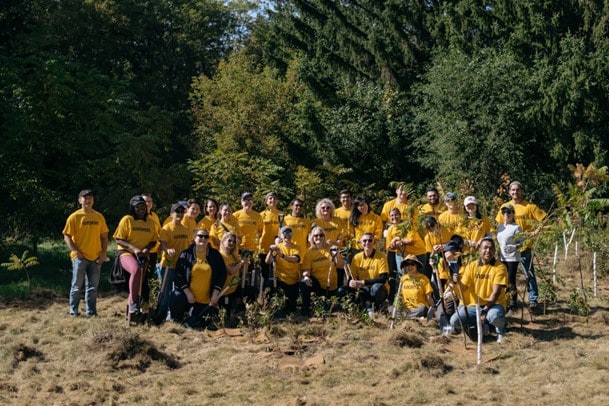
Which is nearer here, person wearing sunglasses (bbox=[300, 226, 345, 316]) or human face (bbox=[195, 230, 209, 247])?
human face (bbox=[195, 230, 209, 247])

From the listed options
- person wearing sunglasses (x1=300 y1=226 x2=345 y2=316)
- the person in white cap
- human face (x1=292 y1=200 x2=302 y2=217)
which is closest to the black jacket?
person wearing sunglasses (x1=300 y1=226 x2=345 y2=316)

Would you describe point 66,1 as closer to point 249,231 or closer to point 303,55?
point 303,55

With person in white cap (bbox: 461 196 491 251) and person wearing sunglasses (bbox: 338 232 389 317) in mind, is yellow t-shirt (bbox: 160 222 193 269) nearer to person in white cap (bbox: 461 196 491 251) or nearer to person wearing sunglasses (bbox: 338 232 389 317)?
person wearing sunglasses (bbox: 338 232 389 317)

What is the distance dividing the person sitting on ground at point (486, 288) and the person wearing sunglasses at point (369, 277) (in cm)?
146

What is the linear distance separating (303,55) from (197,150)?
5637 mm

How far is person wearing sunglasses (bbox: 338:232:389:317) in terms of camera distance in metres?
10.9

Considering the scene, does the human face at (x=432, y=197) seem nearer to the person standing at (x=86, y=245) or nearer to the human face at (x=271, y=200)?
the human face at (x=271, y=200)

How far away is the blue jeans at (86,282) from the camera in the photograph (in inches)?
431

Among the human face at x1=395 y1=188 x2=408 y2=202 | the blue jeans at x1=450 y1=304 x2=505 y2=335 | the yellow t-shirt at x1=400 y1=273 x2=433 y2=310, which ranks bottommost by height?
the blue jeans at x1=450 y1=304 x2=505 y2=335

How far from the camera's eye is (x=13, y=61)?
21984 millimetres

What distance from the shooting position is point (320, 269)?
1127cm

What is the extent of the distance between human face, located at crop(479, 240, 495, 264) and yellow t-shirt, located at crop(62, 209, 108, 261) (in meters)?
5.02

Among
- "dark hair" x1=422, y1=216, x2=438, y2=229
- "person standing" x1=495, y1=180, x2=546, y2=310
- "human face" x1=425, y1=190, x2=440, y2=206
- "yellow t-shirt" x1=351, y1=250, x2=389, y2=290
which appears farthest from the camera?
"human face" x1=425, y1=190, x2=440, y2=206

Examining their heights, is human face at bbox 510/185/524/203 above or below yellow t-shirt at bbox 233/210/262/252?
above
